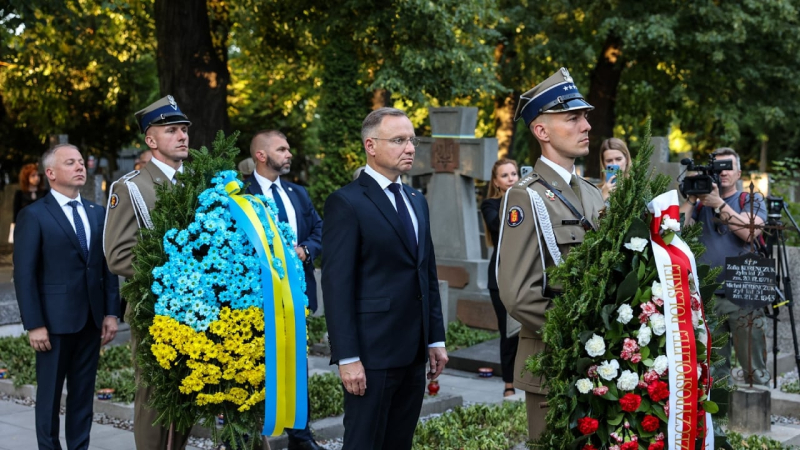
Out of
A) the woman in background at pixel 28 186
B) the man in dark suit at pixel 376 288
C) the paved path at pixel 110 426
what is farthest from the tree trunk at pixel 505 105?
the man in dark suit at pixel 376 288

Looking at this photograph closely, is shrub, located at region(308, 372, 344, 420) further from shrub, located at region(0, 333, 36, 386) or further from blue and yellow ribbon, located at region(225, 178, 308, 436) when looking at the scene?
shrub, located at region(0, 333, 36, 386)

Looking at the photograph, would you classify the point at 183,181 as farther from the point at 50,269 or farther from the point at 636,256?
the point at 636,256

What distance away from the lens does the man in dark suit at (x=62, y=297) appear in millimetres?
5961

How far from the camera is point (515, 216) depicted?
3920 millimetres

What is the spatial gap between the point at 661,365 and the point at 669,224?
556 mm

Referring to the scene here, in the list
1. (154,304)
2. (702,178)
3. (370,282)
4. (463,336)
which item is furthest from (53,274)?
(463,336)

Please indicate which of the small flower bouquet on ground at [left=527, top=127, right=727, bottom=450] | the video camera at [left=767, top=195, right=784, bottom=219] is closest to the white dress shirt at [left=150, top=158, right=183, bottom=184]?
the small flower bouquet on ground at [left=527, top=127, right=727, bottom=450]

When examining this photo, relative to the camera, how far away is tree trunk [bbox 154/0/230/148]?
43.1 ft

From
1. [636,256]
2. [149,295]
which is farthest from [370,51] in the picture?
[636,256]

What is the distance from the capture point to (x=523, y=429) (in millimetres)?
6594

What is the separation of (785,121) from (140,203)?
65.5 ft

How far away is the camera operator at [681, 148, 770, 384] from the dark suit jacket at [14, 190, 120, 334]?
4.49 meters

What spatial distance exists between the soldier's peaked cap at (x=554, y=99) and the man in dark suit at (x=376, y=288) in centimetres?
57

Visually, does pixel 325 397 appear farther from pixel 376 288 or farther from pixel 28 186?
pixel 28 186
